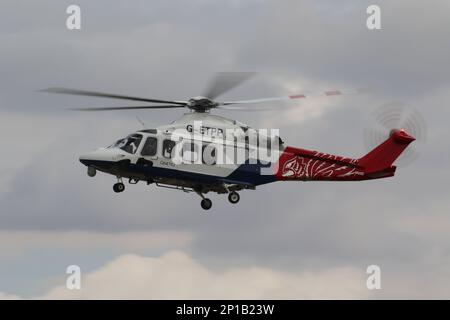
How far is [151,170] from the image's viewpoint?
242 ft

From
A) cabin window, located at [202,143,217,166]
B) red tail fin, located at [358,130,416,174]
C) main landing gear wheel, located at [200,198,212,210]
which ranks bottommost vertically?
main landing gear wheel, located at [200,198,212,210]

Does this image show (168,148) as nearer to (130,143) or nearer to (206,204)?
(130,143)

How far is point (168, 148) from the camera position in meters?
74.2

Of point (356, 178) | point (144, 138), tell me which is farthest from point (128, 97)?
point (356, 178)

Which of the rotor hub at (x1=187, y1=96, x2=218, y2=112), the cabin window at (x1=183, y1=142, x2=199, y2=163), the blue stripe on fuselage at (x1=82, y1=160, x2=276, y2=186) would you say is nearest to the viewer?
the blue stripe on fuselage at (x1=82, y1=160, x2=276, y2=186)

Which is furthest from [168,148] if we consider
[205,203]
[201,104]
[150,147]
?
[205,203]

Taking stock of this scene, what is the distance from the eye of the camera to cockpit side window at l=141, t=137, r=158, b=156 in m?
73.9

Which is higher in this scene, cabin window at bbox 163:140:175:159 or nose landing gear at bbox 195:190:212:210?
cabin window at bbox 163:140:175:159

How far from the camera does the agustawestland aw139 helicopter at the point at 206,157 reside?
7362 centimetres

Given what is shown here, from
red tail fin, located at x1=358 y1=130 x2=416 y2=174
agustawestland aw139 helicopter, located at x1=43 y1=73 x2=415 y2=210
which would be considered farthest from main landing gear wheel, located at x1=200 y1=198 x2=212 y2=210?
red tail fin, located at x1=358 y1=130 x2=416 y2=174

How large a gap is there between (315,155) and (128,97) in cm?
1162

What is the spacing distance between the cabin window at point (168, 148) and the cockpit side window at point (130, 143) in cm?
142

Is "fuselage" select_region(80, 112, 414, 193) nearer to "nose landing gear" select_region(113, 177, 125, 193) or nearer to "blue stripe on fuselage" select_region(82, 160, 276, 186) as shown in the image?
"blue stripe on fuselage" select_region(82, 160, 276, 186)

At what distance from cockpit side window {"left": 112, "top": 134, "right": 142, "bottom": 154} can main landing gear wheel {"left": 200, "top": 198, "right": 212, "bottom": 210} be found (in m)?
5.19
